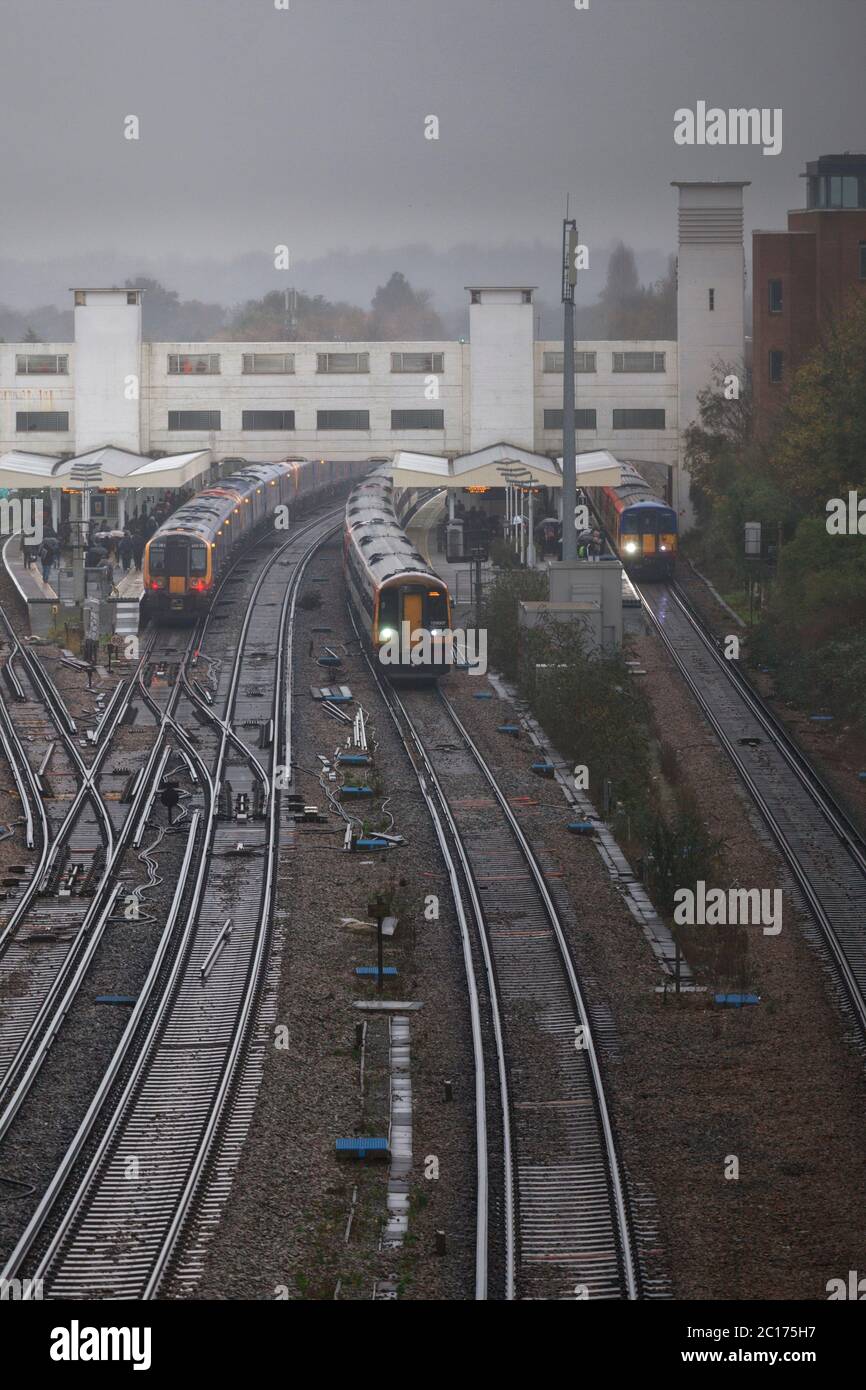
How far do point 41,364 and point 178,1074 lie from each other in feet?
159

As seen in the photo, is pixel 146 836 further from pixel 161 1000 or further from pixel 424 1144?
pixel 424 1144

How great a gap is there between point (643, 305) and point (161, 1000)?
13504cm

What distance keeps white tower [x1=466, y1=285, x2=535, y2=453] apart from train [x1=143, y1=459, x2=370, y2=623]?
8.05 meters

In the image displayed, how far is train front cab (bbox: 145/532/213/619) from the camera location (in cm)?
4141

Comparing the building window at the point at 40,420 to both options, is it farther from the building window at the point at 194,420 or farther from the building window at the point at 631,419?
the building window at the point at 631,419

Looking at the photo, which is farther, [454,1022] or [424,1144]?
[454,1022]

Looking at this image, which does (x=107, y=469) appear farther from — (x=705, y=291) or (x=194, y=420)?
(x=705, y=291)

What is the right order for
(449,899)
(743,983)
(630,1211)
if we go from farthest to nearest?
(449,899)
(743,983)
(630,1211)

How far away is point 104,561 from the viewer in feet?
158

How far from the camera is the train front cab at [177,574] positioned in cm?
4141

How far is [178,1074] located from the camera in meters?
15.5

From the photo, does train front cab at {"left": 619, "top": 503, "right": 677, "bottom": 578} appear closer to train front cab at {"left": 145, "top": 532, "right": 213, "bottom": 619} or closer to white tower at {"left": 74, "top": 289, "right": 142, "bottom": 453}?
train front cab at {"left": 145, "top": 532, "right": 213, "bottom": 619}

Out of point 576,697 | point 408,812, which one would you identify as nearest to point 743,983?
point 408,812

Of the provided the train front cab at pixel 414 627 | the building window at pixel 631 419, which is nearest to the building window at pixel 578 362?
the building window at pixel 631 419
